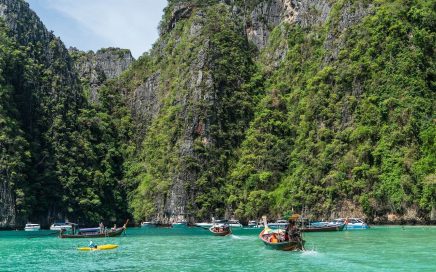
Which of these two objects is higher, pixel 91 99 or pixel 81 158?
pixel 91 99

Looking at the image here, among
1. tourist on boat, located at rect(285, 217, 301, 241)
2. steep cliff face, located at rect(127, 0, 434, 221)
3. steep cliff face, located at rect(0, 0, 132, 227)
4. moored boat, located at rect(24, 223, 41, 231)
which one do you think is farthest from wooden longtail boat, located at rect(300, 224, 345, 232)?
steep cliff face, located at rect(0, 0, 132, 227)

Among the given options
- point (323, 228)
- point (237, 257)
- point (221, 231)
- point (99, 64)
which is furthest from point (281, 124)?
point (99, 64)

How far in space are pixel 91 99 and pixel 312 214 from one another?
8015 cm

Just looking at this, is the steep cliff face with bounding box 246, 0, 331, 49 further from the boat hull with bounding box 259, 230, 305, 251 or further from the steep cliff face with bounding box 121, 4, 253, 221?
the boat hull with bounding box 259, 230, 305, 251

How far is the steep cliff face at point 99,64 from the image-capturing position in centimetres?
15312

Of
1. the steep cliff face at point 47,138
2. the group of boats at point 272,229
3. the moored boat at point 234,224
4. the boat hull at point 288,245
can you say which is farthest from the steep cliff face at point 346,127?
the boat hull at point 288,245

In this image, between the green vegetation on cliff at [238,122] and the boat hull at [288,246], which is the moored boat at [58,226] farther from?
the boat hull at [288,246]

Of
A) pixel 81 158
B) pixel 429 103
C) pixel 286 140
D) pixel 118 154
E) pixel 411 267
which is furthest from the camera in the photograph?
pixel 118 154

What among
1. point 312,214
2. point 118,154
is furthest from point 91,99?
point 312,214

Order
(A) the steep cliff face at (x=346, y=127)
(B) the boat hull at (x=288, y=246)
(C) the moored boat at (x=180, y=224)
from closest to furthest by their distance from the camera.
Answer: (B) the boat hull at (x=288, y=246) → (A) the steep cliff face at (x=346, y=127) → (C) the moored boat at (x=180, y=224)

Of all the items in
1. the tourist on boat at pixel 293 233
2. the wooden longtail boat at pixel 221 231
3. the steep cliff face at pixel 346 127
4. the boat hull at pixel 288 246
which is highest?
the steep cliff face at pixel 346 127

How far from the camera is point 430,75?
95125mm

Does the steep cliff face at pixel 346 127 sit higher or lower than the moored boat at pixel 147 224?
higher

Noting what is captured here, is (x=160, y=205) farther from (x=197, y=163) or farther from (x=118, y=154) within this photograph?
(x=118, y=154)
